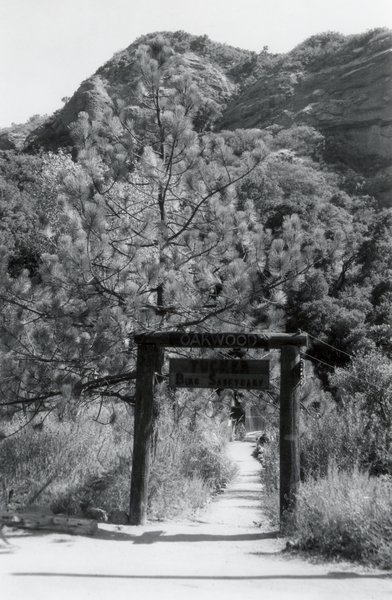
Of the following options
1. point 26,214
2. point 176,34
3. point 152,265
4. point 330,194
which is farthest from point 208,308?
point 176,34

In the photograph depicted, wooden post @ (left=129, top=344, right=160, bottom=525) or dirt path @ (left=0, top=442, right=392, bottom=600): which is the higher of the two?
wooden post @ (left=129, top=344, right=160, bottom=525)

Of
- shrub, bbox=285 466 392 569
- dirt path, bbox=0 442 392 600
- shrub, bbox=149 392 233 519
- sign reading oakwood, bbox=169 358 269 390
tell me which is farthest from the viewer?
shrub, bbox=149 392 233 519

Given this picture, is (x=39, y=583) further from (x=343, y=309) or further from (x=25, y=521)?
(x=343, y=309)

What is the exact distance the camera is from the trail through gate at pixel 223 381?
324 inches

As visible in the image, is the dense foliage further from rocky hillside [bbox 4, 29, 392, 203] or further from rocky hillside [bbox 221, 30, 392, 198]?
rocky hillside [bbox 221, 30, 392, 198]

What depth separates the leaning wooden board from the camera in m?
7.63

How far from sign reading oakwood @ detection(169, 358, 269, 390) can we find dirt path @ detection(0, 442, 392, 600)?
184 centimetres

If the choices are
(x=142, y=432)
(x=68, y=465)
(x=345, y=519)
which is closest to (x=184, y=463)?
(x=68, y=465)

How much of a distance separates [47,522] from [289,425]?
319 centimetres

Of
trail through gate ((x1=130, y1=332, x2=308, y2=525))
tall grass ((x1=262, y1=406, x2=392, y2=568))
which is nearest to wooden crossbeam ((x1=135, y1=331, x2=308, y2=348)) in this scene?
trail through gate ((x1=130, y1=332, x2=308, y2=525))

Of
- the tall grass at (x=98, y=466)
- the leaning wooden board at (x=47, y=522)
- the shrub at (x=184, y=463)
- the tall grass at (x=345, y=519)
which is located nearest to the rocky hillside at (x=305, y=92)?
the shrub at (x=184, y=463)

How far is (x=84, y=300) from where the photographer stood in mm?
8812

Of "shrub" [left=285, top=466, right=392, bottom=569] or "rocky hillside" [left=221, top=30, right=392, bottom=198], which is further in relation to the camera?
"rocky hillside" [left=221, top=30, right=392, bottom=198]

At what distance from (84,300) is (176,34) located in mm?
124759
